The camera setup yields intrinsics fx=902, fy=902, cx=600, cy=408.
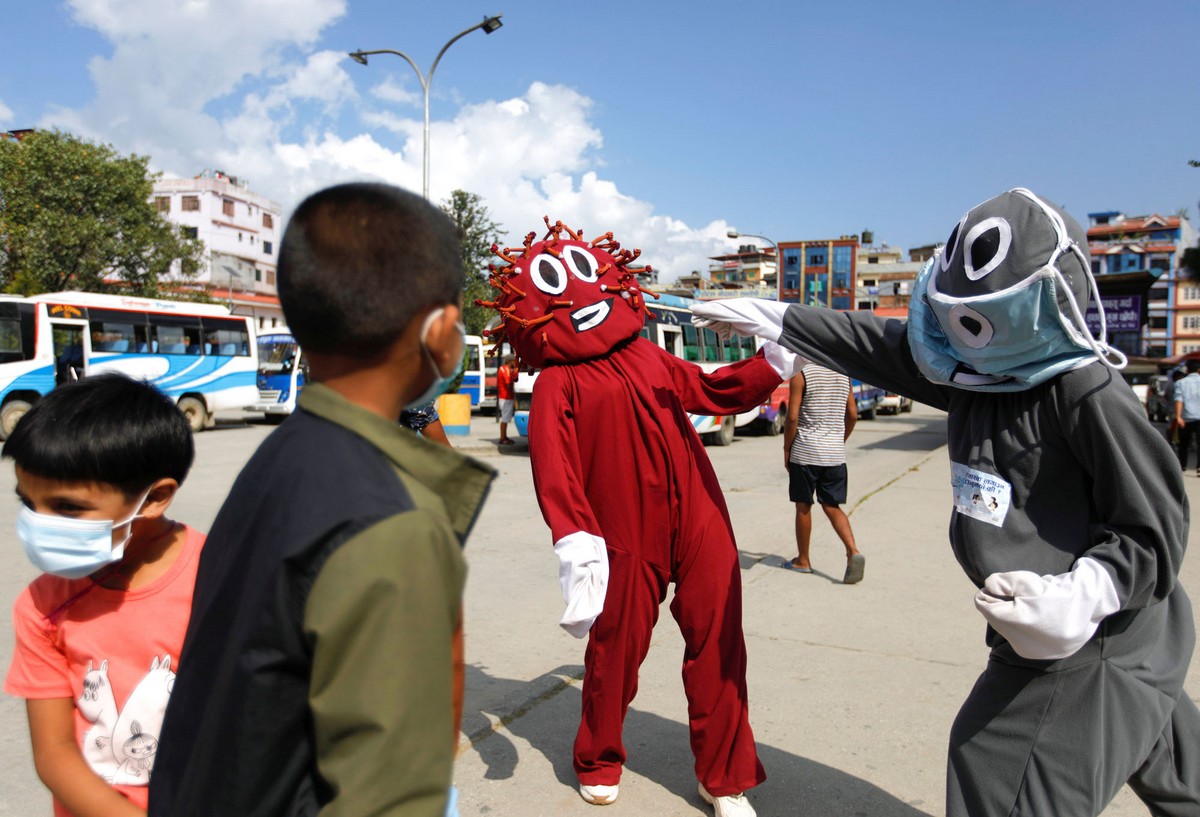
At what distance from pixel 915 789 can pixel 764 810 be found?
1.93 ft

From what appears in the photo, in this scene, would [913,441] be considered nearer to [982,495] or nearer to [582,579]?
[582,579]

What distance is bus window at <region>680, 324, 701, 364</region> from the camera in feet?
54.4

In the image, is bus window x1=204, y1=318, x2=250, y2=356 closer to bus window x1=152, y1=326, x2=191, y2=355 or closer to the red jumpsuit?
bus window x1=152, y1=326, x2=191, y2=355

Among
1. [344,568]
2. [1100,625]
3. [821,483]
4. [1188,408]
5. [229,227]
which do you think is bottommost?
[1188,408]

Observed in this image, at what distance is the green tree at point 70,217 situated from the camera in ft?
87.4

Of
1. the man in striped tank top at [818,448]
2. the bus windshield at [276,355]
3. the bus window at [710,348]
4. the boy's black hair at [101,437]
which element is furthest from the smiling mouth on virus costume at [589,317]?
the bus windshield at [276,355]

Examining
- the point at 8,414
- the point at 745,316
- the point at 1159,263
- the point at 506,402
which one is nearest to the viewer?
the point at 745,316

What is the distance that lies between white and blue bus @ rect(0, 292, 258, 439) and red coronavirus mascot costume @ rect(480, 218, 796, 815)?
47.7ft

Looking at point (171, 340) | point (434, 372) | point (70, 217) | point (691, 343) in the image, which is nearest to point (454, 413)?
point (691, 343)

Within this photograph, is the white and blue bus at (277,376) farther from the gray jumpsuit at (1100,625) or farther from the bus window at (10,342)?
the gray jumpsuit at (1100,625)

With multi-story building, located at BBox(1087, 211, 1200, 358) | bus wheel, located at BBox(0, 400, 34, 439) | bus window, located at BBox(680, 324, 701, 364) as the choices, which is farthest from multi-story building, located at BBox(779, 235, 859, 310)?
bus wheel, located at BBox(0, 400, 34, 439)

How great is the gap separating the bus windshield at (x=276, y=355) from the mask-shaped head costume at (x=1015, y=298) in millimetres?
20733

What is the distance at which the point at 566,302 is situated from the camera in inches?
132

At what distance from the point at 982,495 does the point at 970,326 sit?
404mm
